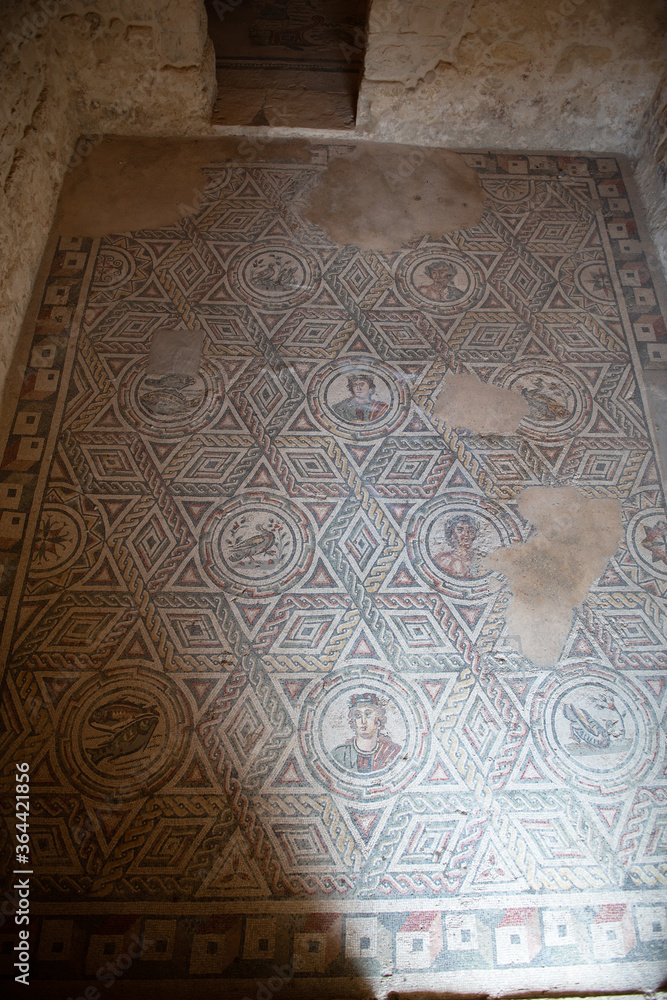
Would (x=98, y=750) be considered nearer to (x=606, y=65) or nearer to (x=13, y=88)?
(x=13, y=88)

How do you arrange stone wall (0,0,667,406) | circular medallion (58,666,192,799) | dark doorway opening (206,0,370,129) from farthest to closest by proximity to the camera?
dark doorway opening (206,0,370,129)
stone wall (0,0,667,406)
circular medallion (58,666,192,799)

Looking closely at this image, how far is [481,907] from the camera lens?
5.77 feet

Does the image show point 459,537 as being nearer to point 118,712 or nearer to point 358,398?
point 358,398

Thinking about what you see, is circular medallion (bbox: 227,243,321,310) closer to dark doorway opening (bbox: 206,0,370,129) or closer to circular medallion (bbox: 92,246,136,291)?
circular medallion (bbox: 92,246,136,291)

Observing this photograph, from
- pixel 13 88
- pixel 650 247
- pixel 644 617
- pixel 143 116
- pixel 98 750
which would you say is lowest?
pixel 98 750

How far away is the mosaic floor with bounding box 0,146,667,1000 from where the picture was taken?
1.73 metres

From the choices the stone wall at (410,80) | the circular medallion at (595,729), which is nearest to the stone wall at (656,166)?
the stone wall at (410,80)

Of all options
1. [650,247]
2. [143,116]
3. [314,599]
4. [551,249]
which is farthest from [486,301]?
[143,116]

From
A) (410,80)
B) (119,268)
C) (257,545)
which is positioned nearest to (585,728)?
(257,545)

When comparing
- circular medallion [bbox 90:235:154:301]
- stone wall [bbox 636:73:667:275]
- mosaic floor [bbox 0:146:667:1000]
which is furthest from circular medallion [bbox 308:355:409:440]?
stone wall [bbox 636:73:667:275]

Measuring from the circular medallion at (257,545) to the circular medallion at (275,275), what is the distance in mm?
836

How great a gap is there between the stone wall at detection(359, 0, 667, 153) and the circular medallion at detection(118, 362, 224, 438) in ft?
4.68

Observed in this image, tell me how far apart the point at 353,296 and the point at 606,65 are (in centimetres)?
141

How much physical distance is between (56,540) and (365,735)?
1.05 m
